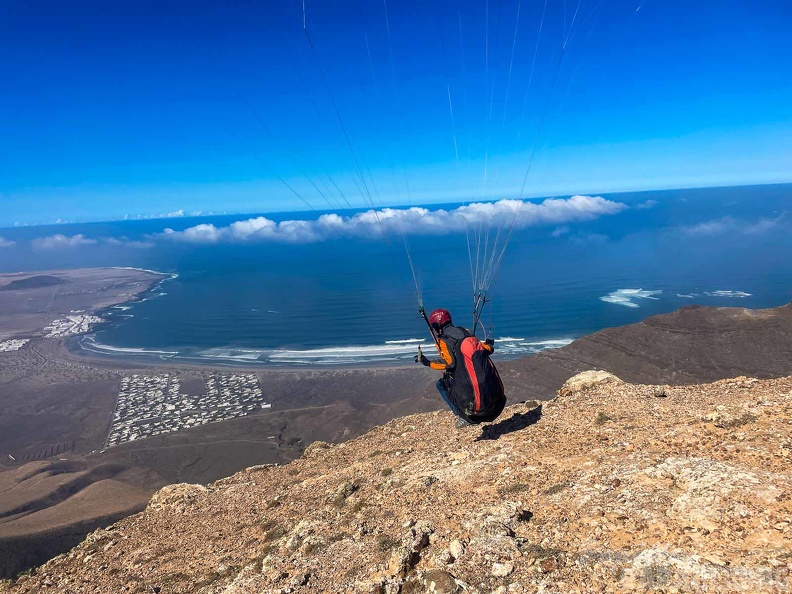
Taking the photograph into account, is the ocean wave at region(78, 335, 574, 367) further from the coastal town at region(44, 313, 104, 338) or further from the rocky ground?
the rocky ground

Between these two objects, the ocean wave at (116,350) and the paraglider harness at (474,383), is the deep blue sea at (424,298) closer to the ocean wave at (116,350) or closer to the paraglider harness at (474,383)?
the ocean wave at (116,350)

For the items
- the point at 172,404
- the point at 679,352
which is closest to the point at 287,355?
the point at 172,404

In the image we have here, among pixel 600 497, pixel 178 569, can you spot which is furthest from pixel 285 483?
pixel 600 497

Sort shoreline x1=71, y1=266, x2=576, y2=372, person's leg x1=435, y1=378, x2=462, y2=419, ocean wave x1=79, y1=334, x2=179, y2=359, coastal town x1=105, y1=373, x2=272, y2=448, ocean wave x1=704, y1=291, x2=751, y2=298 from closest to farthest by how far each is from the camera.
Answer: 1. person's leg x1=435, y1=378, x2=462, y2=419
2. coastal town x1=105, y1=373, x2=272, y2=448
3. shoreline x1=71, y1=266, x2=576, y2=372
4. ocean wave x1=79, y1=334, x2=179, y2=359
5. ocean wave x1=704, y1=291, x2=751, y2=298

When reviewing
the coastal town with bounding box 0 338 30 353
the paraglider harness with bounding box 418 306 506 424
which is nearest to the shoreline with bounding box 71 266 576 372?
the coastal town with bounding box 0 338 30 353

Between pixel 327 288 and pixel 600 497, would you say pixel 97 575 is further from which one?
pixel 327 288

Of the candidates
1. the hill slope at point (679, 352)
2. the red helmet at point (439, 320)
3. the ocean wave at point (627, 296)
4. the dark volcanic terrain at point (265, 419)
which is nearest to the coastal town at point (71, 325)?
the dark volcanic terrain at point (265, 419)
